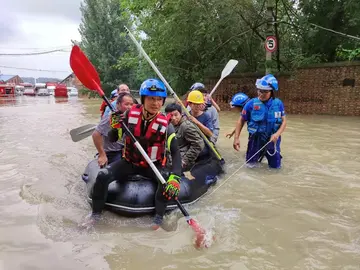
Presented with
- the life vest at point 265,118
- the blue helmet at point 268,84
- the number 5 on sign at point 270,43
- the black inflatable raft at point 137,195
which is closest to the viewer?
the black inflatable raft at point 137,195

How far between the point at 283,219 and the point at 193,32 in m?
11.1

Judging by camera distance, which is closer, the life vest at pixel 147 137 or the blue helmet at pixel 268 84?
the life vest at pixel 147 137

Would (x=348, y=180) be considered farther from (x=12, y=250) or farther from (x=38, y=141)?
(x=38, y=141)

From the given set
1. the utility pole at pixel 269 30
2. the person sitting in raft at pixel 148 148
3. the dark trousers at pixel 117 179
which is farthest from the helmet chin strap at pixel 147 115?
the utility pole at pixel 269 30

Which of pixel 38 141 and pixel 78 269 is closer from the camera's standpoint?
pixel 78 269

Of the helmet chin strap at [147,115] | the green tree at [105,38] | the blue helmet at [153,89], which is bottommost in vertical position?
the helmet chin strap at [147,115]

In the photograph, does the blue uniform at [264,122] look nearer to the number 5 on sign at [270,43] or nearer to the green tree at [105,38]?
the number 5 on sign at [270,43]

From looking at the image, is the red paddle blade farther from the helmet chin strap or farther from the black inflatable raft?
the black inflatable raft

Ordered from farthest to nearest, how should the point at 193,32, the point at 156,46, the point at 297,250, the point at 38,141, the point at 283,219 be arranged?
the point at 156,46
the point at 193,32
the point at 38,141
the point at 283,219
the point at 297,250

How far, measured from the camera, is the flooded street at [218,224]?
2.92 meters

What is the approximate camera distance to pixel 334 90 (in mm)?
12031

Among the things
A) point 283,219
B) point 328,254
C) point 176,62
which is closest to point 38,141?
point 283,219

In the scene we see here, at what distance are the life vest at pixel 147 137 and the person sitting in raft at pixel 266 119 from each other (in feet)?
6.94

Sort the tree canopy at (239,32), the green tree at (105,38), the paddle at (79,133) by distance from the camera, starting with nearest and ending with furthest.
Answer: the paddle at (79,133), the tree canopy at (239,32), the green tree at (105,38)
